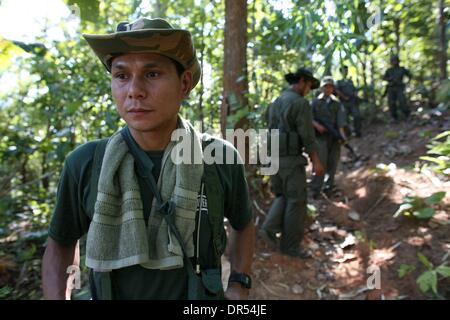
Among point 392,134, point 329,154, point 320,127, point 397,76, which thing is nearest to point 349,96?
point 392,134

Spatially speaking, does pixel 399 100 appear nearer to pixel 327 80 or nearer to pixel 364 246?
pixel 327 80

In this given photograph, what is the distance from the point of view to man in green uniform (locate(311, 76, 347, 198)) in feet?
22.2

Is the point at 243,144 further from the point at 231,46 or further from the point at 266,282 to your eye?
the point at 266,282

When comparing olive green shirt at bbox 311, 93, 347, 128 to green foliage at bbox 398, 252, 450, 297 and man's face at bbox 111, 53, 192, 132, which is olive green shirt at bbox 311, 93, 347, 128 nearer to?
green foliage at bbox 398, 252, 450, 297

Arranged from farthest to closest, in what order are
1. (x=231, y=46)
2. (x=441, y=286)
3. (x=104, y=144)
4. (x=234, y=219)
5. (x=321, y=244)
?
(x=321, y=244)
(x=231, y=46)
(x=441, y=286)
(x=234, y=219)
(x=104, y=144)

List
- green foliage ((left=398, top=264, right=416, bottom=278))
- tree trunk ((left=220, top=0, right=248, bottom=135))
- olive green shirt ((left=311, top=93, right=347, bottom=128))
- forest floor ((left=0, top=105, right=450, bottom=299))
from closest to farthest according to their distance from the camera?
green foliage ((left=398, top=264, right=416, bottom=278)) → forest floor ((left=0, top=105, right=450, bottom=299)) → tree trunk ((left=220, top=0, right=248, bottom=135)) → olive green shirt ((left=311, top=93, right=347, bottom=128))

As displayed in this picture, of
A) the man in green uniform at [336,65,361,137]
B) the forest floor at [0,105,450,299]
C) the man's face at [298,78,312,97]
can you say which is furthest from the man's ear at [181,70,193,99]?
the man in green uniform at [336,65,361,137]

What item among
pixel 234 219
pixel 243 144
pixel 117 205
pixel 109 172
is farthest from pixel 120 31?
pixel 243 144

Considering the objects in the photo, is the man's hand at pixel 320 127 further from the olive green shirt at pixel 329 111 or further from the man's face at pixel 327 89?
the man's face at pixel 327 89

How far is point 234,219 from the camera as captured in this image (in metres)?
1.83

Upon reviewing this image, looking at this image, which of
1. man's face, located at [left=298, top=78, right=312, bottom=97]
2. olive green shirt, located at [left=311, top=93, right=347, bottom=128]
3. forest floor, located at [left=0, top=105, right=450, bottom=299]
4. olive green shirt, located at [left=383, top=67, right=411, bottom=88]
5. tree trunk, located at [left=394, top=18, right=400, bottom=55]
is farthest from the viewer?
tree trunk, located at [left=394, top=18, right=400, bottom=55]

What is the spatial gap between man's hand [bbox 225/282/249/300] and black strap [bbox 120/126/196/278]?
0.33 m
